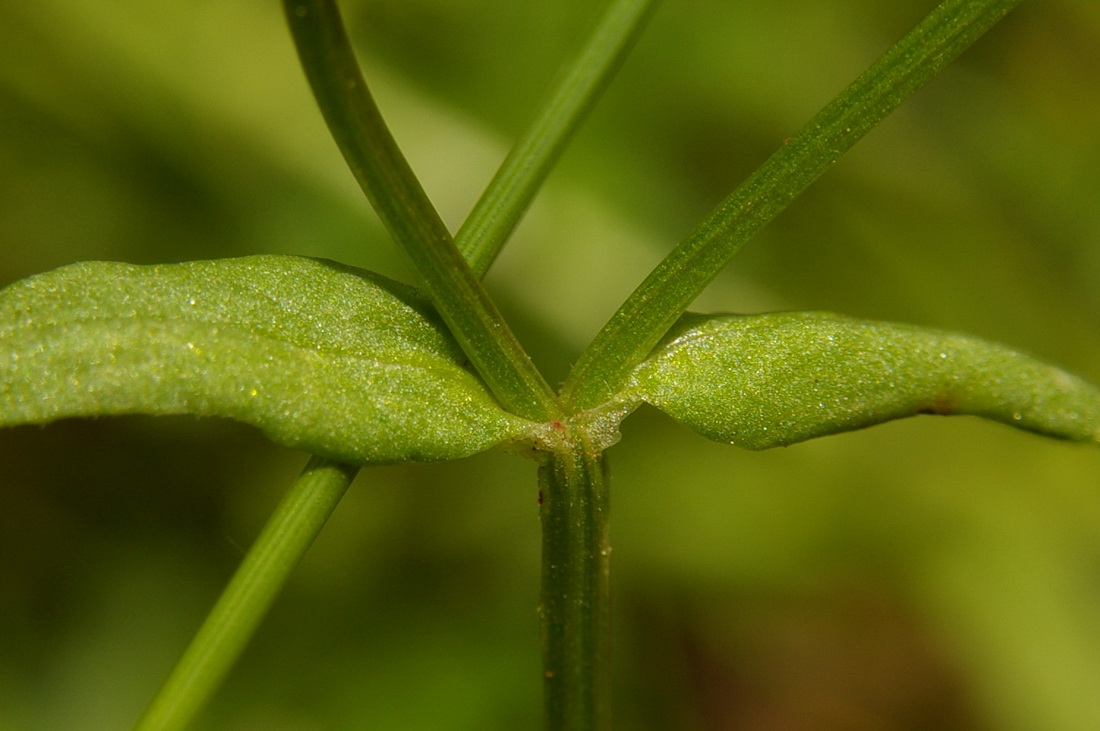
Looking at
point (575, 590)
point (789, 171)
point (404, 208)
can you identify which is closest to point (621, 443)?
point (575, 590)

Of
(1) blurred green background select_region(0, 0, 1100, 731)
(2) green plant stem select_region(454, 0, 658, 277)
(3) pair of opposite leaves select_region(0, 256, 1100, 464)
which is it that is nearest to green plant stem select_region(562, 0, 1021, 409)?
(3) pair of opposite leaves select_region(0, 256, 1100, 464)

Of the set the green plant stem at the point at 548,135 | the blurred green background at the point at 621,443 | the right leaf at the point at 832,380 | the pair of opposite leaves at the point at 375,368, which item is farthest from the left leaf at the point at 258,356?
the blurred green background at the point at 621,443

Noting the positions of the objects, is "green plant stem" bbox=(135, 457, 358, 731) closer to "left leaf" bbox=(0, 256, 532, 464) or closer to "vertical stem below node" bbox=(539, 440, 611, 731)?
"left leaf" bbox=(0, 256, 532, 464)

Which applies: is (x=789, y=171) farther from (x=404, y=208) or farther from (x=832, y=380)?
(x=404, y=208)

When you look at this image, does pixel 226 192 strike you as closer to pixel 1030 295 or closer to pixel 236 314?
pixel 236 314

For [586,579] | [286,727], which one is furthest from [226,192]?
[586,579]

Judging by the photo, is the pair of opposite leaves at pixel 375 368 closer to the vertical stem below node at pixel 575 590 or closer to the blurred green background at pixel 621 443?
the vertical stem below node at pixel 575 590
